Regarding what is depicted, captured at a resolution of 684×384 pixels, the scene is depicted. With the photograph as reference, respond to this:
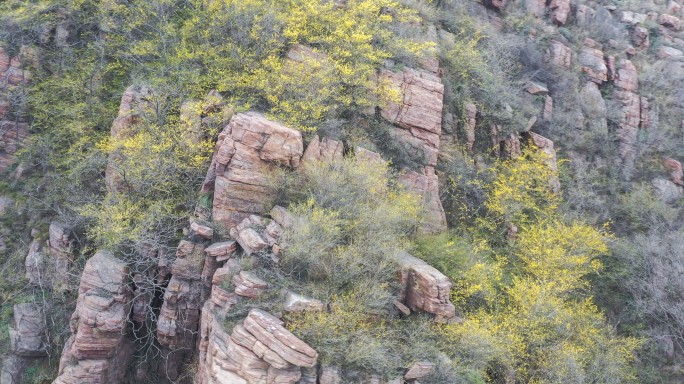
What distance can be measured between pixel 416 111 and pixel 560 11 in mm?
14845

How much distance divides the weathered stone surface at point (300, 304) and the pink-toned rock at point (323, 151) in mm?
4387

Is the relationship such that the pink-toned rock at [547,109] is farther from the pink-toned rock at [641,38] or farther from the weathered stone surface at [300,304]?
the weathered stone surface at [300,304]

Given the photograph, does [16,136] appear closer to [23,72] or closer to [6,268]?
[23,72]

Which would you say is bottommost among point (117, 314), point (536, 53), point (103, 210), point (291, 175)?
point (117, 314)

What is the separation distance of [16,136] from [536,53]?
2385cm

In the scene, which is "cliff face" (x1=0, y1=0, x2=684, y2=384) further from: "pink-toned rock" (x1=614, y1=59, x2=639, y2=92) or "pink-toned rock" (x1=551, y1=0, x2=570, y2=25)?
"pink-toned rock" (x1=551, y1=0, x2=570, y2=25)

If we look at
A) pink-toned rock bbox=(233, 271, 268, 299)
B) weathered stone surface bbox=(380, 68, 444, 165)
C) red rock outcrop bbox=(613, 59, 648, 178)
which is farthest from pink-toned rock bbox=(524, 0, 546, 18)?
pink-toned rock bbox=(233, 271, 268, 299)

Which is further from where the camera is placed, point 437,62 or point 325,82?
point 437,62

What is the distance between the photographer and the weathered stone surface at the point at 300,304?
988 centimetres

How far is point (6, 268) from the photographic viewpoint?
1444 centimetres

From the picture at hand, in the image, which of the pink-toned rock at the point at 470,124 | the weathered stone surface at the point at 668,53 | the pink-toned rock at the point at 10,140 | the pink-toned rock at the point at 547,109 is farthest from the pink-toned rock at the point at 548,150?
the pink-toned rock at the point at 10,140

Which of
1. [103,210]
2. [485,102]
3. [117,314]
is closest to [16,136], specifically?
[103,210]

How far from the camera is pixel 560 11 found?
2414cm

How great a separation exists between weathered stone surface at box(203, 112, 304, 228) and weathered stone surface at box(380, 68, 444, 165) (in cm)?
488
